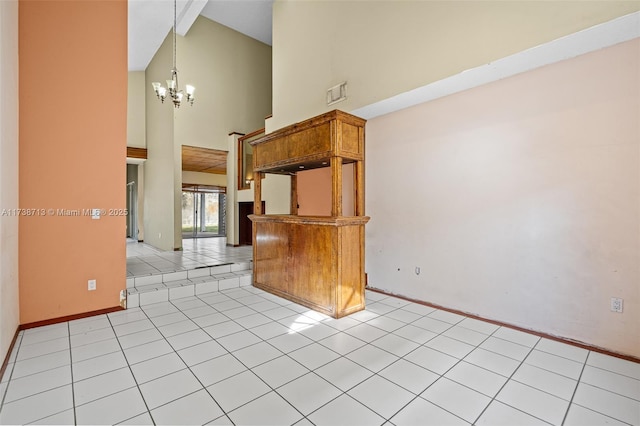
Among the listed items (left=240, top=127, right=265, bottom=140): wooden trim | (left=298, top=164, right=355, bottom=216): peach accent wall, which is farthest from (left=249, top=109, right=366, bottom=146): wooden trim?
(left=240, top=127, right=265, bottom=140): wooden trim

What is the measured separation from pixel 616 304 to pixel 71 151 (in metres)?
5.61

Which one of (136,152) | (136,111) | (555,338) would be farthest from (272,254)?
(136,111)

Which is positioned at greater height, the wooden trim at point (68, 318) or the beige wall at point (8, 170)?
the beige wall at point (8, 170)

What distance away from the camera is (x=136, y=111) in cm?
832

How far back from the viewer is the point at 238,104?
811 centimetres

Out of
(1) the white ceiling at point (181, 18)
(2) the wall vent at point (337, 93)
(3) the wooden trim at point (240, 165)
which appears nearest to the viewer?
(2) the wall vent at point (337, 93)

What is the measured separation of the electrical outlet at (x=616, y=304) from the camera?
2.51 m

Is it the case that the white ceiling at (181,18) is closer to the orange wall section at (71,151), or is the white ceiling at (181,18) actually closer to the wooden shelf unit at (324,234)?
the orange wall section at (71,151)

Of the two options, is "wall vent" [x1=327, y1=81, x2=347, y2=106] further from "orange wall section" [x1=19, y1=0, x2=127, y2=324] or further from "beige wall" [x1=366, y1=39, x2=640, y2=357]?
"orange wall section" [x1=19, y1=0, x2=127, y2=324]

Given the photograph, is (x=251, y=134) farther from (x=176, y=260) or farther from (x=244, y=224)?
(x=176, y=260)

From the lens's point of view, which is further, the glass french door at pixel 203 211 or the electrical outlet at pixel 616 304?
the glass french door at pixel 203 211

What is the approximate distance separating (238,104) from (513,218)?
7.28 metres

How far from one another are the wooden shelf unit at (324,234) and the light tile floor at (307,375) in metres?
0.39

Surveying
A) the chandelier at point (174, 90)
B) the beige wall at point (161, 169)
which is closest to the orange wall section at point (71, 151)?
the chandelier at point (174, 90)
